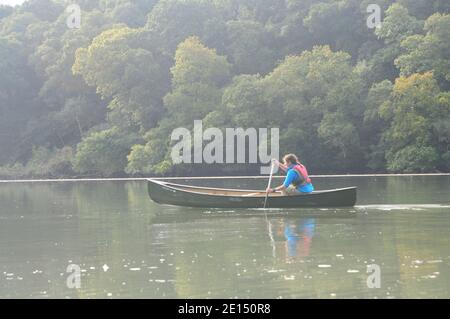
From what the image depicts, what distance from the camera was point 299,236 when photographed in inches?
771

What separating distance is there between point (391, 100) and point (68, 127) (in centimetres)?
2658

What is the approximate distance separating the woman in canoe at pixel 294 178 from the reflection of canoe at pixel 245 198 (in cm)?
29

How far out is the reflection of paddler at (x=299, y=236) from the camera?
1702 cm

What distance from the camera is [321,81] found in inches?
2240

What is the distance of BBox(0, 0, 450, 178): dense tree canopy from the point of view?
5516 cm

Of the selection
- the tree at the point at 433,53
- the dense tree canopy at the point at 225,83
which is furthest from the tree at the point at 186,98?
the tree at the point at 433,53

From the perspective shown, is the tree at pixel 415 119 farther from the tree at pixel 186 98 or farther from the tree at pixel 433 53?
the tree at pixel 186 98

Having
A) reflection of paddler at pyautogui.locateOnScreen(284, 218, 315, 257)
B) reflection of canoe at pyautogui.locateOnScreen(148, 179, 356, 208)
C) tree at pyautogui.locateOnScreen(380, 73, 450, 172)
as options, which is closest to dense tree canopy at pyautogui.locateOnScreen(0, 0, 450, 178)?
tree at pyautogui.locateOnScreen(380, 73, 450, 172)

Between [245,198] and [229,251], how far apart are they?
961cm

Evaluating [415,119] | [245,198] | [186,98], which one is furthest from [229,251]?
[186,98]

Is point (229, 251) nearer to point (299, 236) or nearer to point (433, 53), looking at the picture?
point (299, 236)
